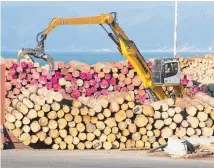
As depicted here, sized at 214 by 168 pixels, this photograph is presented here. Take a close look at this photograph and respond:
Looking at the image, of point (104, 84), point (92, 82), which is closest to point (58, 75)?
point (92, 82)

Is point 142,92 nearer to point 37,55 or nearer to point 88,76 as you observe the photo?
point 88,76

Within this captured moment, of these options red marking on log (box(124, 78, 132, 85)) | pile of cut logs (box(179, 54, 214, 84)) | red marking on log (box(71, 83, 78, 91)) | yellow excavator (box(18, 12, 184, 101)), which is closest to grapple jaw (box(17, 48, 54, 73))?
yellow excavator (box(18, 12, 184, 101))

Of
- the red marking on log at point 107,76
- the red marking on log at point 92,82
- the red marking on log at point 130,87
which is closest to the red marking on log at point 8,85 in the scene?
the red marking on log at point 92,82

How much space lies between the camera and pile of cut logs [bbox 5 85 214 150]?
19281mm

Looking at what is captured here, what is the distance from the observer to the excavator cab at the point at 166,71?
23031mm

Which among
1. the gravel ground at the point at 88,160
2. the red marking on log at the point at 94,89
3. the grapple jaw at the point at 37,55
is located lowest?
the gravel ground at the point at 88,160

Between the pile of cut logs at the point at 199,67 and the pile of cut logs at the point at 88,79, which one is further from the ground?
the pile of cut logs at the point at 199,67

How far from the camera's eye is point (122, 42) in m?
24.1

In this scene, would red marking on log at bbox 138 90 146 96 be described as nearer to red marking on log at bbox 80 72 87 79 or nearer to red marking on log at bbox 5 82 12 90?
red marking on log at bbox 80 72 87 79

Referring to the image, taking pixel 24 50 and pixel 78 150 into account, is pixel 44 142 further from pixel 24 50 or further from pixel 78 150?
pixel 24 50

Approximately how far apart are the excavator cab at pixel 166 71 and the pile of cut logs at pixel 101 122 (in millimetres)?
3077

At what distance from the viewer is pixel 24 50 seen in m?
24.9

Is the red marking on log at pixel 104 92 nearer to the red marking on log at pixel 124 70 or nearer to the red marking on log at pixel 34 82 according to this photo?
the red marking on log at pixel 124 70

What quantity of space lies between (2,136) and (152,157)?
365 cm
